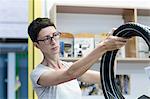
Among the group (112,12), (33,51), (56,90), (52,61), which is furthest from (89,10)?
(56,90)

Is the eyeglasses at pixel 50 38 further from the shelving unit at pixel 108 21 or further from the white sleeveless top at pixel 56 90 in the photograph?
the shelving unit at pixel 108 21

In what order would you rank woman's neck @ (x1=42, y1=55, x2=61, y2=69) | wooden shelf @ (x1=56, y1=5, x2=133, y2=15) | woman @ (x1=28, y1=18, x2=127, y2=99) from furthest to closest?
1. wooden shelf @ (x1=56, y1=5, x2=133, y2=15)
2. woman's neck @ (x1=42, y1=55, x2=61, y2=69)
3. woman @ (x1=28, y1=18, x2=127, y2=99)

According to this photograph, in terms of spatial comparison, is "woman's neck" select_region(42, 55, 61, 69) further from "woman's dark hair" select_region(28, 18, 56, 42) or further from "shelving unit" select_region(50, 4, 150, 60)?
"shelving unit" select_region(50, 4, 150, 60)

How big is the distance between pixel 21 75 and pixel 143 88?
1.01m

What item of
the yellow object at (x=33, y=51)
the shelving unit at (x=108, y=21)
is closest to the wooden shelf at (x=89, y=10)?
the shelving unit at (x=108, y=21)

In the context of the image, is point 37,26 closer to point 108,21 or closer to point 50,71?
point 50,71

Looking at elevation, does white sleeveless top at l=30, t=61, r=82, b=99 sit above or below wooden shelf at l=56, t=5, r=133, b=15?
below

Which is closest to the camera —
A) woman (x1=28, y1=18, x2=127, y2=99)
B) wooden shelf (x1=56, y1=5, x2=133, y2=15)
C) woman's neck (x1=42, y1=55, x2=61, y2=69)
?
woman (x1=28, y1=18, x2=127, y2=99)

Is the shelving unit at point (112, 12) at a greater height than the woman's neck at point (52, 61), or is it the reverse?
the shelving unit at point (112, 12)

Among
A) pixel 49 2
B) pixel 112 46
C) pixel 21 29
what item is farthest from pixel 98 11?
pixel 112 46

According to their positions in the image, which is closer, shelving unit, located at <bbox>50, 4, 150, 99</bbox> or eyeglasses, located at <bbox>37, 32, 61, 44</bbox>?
eyeglasses, located at <bbox>37, 32, 61, 44</bbox>

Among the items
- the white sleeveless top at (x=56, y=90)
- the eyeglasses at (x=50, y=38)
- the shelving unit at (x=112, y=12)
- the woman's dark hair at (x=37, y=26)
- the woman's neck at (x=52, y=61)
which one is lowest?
the white sleeveless top at (x=56, y=90)

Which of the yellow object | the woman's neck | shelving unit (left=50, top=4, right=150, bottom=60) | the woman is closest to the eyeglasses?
the woman

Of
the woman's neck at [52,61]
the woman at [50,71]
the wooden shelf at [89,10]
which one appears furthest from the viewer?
the wooden shelf at [89,10]
